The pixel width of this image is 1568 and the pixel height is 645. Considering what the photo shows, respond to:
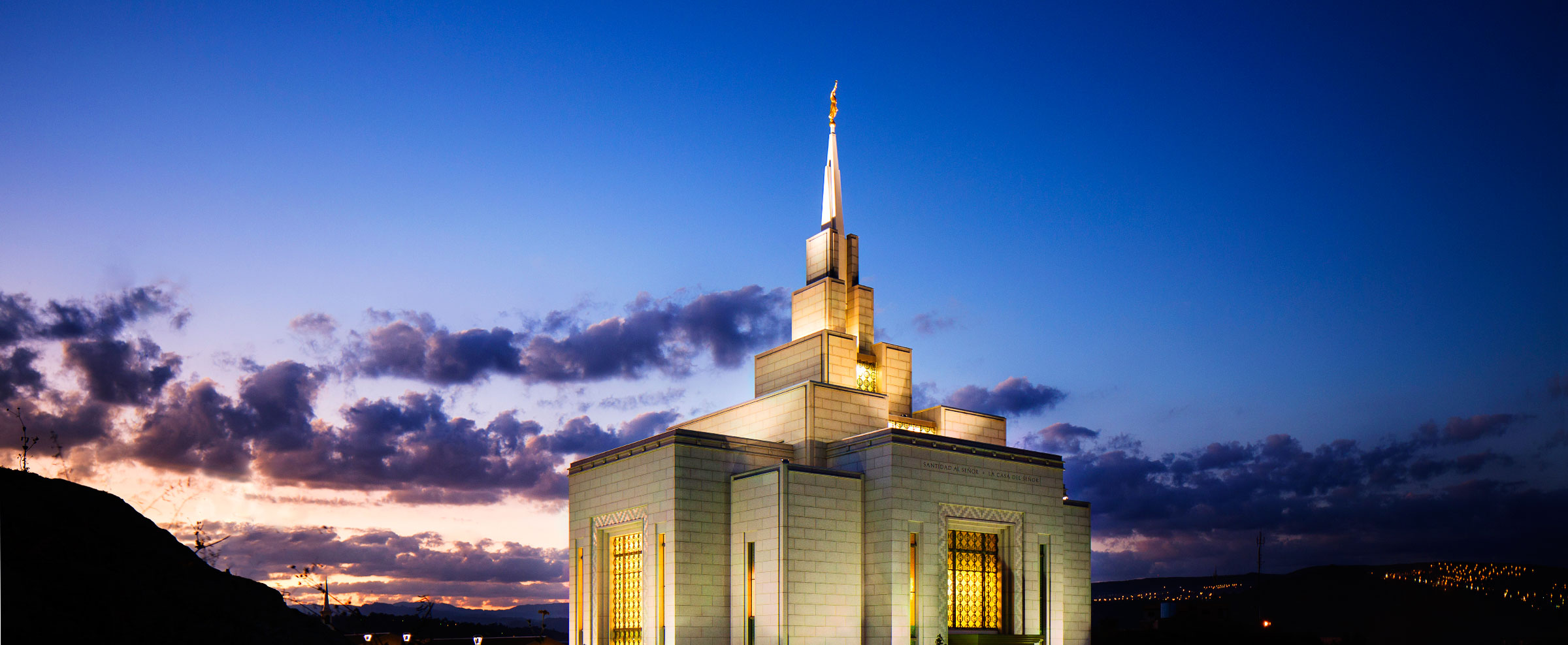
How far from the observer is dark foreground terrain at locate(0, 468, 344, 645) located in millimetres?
17078

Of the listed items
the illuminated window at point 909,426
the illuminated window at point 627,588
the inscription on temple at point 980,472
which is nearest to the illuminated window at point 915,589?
the inscription on temple at point 980,472

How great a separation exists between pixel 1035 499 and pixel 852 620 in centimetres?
1031

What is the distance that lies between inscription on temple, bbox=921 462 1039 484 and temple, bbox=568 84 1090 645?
7 centimetres

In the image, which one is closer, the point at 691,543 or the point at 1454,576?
the point at 691,543

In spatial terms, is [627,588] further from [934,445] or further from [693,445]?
[934,445]

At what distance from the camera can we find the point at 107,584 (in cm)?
1820

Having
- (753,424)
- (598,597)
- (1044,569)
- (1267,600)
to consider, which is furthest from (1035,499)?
(1267,600)

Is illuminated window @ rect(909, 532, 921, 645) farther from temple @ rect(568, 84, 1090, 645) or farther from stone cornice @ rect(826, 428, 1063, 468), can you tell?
stone cornice @ rect(826, 428, 1063, 468)

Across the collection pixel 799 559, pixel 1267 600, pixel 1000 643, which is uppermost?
pixel 799 559

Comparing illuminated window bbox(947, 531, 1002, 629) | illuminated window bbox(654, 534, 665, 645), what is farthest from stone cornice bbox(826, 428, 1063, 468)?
illuminated window bbox(654, 534, 665, 645)

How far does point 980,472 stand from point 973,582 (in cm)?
479

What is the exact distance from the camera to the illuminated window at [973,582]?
44.5m

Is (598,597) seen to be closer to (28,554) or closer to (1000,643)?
(1000,643)

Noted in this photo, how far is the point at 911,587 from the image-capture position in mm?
42562
